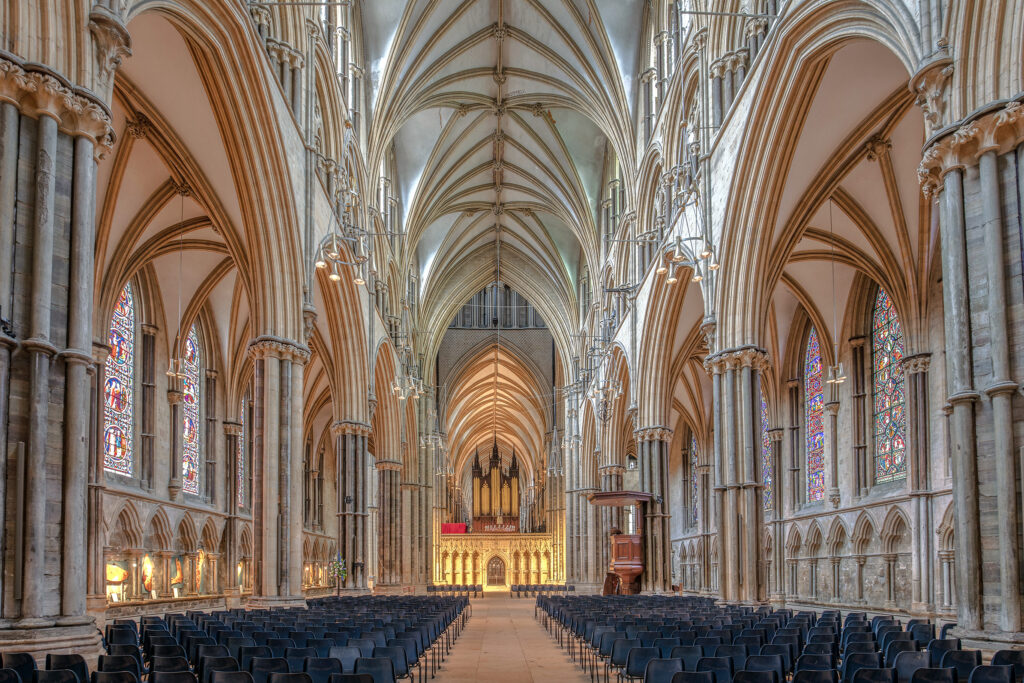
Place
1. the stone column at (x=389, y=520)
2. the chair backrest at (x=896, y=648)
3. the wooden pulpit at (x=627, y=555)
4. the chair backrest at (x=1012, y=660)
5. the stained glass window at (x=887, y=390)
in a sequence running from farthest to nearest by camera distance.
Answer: the stone column at (x=389, y=520)
the wooden pulpit at (x=627, y=555)
the stained glass window at (x=887, y=390)
the chair backrest at (x=896, y=648)
the chair backrest at (x=1012, y=660)

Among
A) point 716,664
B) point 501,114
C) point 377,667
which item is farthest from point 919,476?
point 501,114

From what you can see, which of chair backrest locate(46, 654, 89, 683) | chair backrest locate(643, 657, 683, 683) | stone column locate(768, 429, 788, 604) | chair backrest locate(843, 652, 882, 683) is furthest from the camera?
stone column locate(768, 429, 788, 604)

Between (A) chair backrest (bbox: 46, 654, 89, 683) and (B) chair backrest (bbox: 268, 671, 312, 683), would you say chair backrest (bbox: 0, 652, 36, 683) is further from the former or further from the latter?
(B) chair backrest (bbox: 268, 671, 312, 683)

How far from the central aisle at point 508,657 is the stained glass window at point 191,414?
10943mm

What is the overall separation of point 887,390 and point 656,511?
777cm

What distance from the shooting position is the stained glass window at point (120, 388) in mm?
24969

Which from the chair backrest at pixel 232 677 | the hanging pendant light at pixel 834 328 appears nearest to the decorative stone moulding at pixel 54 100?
the chair backrest at pixel 232 677

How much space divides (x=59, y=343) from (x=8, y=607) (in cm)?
269

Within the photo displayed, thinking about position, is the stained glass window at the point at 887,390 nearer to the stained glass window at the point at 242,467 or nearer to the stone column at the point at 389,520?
the stone column at the point at 389,520

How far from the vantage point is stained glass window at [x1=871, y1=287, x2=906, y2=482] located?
25328mm

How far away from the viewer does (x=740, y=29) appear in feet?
67.5

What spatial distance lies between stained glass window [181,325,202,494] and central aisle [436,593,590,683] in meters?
10.9

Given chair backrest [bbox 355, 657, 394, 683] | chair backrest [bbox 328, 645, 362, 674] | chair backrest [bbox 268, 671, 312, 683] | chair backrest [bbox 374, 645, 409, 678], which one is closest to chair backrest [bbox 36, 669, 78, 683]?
chair backrest [bbox 268, 671, 312, 683]

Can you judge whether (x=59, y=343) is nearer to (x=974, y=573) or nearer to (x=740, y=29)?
(x=974, y=573)
